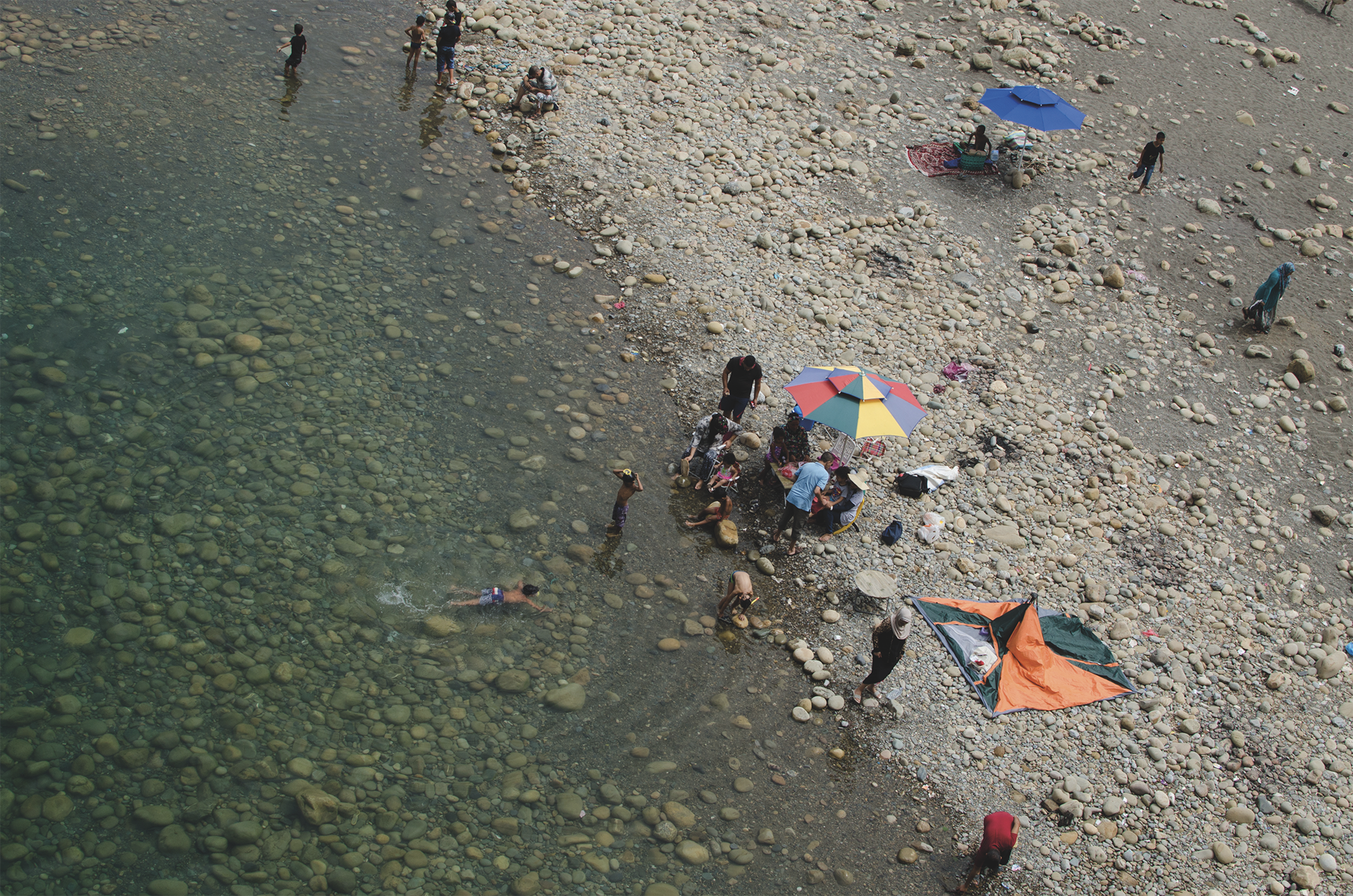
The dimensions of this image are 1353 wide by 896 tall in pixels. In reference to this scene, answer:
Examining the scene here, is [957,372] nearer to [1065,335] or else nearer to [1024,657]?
[1065,335]

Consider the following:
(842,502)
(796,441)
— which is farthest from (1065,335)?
(842,502)

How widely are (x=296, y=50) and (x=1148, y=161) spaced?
1894cm

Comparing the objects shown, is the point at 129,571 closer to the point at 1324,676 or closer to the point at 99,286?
the point at 99,286

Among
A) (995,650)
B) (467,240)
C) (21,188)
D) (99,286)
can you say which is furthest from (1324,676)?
(21,188)

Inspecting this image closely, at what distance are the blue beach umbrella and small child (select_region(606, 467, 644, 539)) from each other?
43.7 ft

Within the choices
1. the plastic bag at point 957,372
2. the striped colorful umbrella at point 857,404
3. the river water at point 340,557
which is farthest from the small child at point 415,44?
the plastic bag at point 957,372

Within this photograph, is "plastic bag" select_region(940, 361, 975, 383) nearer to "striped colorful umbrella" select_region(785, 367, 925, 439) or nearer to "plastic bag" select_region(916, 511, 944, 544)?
"striped colorful umbrella" select_region(785, 367, 925, 439)

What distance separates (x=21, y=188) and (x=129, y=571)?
848 cm

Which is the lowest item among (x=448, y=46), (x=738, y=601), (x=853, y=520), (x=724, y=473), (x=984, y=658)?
(x=738, y=601)

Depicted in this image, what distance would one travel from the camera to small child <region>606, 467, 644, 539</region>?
12.4m

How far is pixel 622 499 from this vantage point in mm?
12586

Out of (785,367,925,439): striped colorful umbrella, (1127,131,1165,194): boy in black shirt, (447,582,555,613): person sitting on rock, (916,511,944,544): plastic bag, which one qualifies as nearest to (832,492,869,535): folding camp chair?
(916,511,944,544): plastic bag

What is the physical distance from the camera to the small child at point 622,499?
1241cm

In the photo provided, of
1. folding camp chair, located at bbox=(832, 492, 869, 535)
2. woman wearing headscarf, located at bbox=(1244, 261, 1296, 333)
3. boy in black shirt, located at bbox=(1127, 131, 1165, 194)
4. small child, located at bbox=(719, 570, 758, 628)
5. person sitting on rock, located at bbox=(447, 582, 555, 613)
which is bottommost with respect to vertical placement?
person sitting on rock, located at bbox=(447, 582, 555, 613)
